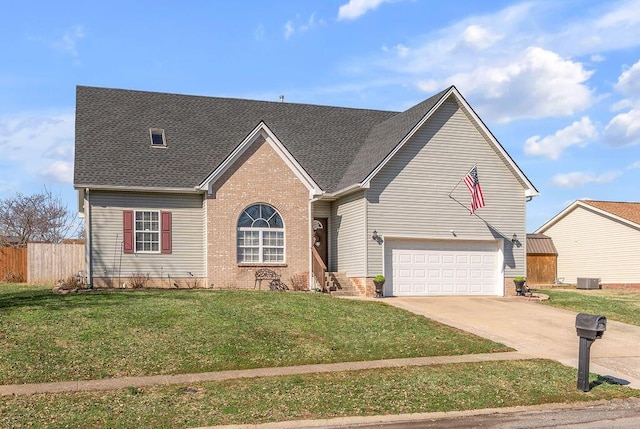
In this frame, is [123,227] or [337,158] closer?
[123,227]

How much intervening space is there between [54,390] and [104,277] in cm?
1319

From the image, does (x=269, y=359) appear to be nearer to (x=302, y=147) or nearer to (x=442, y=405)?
(x=442, y=405)

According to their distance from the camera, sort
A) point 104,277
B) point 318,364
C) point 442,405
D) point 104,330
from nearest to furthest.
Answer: point 442,405 < point 318,364 < point 104,330 < point 104,277

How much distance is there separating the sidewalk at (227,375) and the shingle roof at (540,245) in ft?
89.7

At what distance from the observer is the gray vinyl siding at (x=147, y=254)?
968 inches

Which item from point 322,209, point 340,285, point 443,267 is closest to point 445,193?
point 443,267

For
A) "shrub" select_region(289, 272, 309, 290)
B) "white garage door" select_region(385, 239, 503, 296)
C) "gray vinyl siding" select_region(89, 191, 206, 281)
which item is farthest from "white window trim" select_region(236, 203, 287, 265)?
"white garage door" select_region(385, 239, 503, 296)

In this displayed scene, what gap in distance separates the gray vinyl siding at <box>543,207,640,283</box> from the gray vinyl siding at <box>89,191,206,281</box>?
2385 cm

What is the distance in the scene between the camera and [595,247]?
1565 inches

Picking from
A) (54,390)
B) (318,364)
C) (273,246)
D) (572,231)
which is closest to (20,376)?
(54,390)

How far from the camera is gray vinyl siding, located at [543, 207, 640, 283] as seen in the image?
3747cm

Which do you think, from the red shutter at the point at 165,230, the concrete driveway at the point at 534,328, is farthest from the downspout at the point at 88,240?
the concrete driveway at the point at 534,328

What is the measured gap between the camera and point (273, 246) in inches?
1006

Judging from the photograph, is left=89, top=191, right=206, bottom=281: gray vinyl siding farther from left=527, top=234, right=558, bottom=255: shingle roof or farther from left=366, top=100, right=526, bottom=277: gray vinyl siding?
left=527, top=234, right=558, bottom=255: shingle roof
